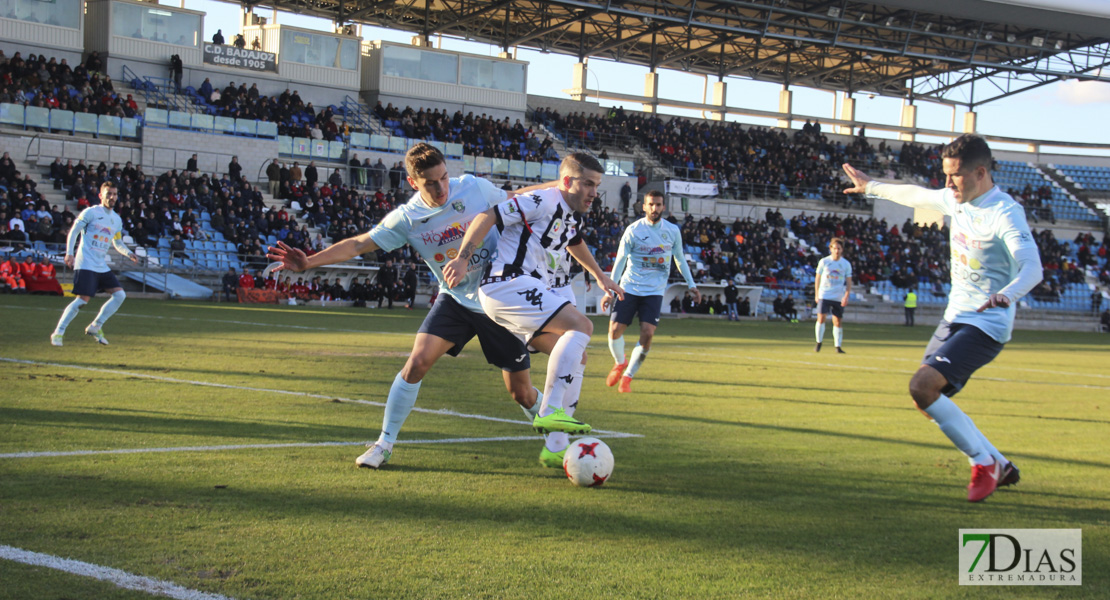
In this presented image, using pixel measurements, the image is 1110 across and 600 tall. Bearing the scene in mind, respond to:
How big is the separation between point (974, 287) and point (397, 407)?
393cm

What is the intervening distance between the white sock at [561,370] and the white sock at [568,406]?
1.4 inches

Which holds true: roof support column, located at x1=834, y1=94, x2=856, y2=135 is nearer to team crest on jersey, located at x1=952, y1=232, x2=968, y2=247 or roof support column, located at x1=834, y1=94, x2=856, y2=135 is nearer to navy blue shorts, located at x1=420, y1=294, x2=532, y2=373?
team crest on jersey, located at x1=952, y1=232, x2=968, y2=247

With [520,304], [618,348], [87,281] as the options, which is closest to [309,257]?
[520,304]

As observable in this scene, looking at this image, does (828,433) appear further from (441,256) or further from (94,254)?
(94,254)

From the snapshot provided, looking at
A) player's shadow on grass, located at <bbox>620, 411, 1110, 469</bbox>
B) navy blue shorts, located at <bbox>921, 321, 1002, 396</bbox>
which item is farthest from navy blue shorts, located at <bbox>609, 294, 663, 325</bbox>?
navy blue shorts, located at <bbox>921, 321, 1002, 396</bbox>

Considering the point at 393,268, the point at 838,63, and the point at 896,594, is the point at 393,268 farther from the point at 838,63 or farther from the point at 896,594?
the point at 838,63

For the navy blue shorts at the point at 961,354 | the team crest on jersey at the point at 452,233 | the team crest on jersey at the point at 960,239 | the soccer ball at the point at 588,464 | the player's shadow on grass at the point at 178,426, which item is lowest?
the player's shadow on grass at the point at 178,426

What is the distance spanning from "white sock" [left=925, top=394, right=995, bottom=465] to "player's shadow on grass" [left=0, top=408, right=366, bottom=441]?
4.07m

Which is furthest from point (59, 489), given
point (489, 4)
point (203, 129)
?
point (489, 4)

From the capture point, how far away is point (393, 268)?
105 feet

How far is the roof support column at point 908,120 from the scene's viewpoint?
61584 millimetres

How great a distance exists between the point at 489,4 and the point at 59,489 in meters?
44.8

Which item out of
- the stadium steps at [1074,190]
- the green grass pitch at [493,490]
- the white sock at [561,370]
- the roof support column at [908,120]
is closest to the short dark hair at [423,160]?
the white sock at [561,370]

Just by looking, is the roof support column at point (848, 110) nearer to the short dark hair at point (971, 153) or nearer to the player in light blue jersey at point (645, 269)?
the player in light blue jersey at point (645, 269)
